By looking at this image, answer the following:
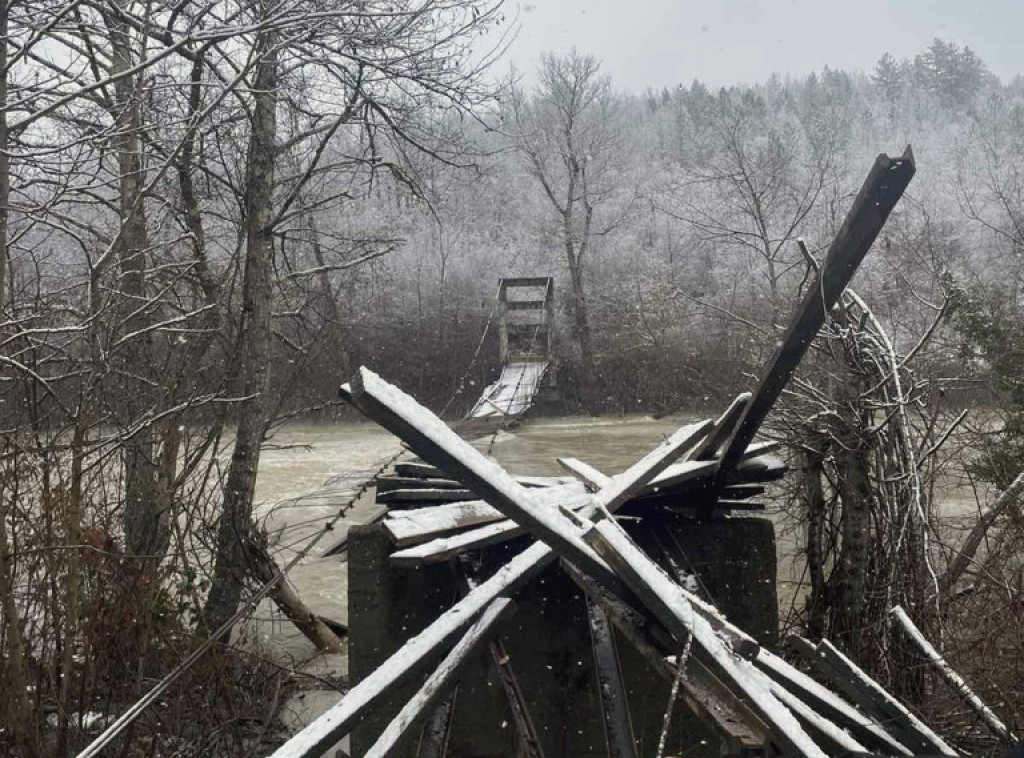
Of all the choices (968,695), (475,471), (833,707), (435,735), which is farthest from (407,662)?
(968,695)

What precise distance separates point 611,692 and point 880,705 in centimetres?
76

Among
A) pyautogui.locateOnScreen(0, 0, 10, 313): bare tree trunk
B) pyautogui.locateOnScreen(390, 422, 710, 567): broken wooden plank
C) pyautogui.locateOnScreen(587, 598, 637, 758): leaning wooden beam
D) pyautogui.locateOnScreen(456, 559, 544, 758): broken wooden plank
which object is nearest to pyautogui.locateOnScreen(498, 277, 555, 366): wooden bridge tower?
pyautogui.locateOnScreen(0, 0, 10, 313): bare tree trunk

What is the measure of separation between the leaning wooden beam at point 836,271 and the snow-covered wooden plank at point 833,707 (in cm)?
119

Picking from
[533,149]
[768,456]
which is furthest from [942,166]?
[768,456]

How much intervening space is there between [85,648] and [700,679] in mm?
3232

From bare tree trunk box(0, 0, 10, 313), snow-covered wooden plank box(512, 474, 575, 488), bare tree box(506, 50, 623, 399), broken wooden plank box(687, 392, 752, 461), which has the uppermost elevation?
bare tree box(506, 50, 623, 399)

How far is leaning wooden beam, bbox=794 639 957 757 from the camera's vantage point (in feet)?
7.89

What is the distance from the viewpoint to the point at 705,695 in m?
2.09

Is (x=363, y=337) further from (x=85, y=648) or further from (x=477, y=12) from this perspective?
(x=85, y=648)

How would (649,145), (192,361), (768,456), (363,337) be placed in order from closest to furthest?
(768,456) < (192,361) < (363,337) < (649,145)

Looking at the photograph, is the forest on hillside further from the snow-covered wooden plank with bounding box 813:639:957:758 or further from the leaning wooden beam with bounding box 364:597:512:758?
the leaning wooden beam with bounding box 364:597:512:758

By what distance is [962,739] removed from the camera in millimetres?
3312

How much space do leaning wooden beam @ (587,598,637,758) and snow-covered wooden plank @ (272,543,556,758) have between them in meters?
0.28

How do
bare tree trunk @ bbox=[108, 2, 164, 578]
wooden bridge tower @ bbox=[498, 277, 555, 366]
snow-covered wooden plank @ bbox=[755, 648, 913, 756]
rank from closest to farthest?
snow-covered wooden plank @ bbox=[755, 648, 913, 756] → bare tree trunk @ bbox=[108, 2, 164, 578] → wooden bridge tower @ bbox=[498, 277, 555, 366]
